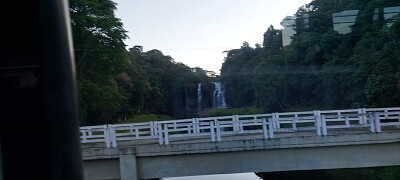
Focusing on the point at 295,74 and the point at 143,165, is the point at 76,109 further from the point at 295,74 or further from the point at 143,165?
the point at 295,74

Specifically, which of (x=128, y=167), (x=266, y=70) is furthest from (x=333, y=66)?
(x=128, y=167)

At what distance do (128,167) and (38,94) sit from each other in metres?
10.6

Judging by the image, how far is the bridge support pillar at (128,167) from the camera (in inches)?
460

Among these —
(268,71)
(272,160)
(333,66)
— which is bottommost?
(272,160)

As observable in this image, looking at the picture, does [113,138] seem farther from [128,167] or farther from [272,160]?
[272,160]

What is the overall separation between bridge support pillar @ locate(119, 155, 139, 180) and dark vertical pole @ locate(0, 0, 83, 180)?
10.4 m

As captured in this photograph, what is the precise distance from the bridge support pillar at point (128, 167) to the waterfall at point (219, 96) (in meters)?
59.9

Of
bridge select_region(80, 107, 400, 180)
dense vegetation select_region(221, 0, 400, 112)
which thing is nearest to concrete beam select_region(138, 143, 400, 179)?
bridge select_region(80, 107, 400, 180)

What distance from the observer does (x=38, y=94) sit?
152 centimetres

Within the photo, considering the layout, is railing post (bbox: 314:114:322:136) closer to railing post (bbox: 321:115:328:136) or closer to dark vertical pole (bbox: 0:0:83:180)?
railing post (bbox: 321:115:328:136)

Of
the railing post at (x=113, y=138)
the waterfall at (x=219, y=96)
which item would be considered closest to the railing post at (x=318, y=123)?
the railing post at (x=113, y=138)

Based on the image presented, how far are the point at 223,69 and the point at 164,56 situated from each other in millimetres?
10433

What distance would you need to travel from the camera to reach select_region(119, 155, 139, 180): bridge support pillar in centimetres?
1169

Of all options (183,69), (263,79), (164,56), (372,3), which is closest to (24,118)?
(372,3)
